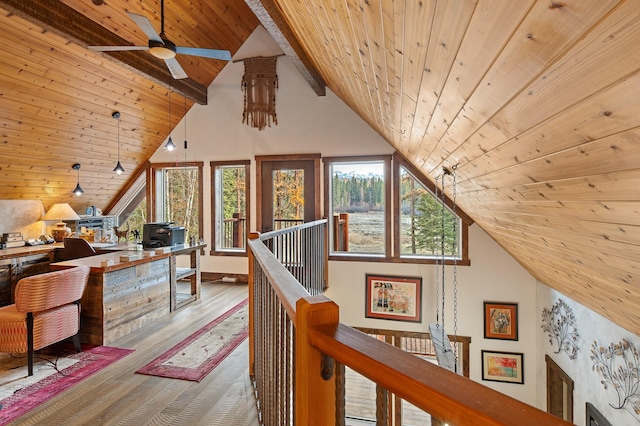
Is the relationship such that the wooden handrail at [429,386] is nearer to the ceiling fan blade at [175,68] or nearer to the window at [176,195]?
the ceiling fan blade at [175,68]

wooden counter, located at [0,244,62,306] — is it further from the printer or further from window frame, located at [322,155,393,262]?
window frame, located at [322,155,393,262]

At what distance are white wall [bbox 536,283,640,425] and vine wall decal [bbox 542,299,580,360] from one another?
5cm

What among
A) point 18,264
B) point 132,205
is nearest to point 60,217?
point 18,264

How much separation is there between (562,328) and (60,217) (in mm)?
7290

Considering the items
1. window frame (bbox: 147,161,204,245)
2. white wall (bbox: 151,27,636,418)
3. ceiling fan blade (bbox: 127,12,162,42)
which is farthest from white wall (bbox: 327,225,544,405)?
ceiling fan blade (bbox: 127,12,162,42)

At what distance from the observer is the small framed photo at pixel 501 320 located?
16.2 ft

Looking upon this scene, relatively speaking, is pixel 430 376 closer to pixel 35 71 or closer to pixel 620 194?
pixel 620 194

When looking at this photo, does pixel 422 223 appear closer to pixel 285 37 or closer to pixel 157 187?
pixel 285 37

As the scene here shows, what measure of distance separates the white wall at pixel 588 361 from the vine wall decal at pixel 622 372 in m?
0.02

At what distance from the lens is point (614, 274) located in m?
1.93

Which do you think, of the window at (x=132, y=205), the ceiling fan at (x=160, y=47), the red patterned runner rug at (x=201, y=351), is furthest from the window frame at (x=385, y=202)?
the window at (x=132, y=205)

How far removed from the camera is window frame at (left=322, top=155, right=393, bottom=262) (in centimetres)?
539

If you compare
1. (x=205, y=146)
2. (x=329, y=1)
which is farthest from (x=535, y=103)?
(x=205, y=146)

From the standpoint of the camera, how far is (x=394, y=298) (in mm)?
5305
